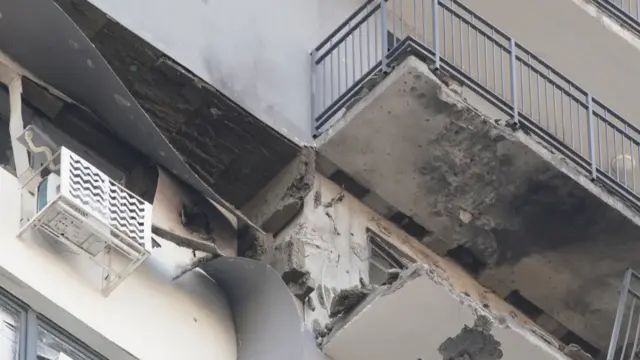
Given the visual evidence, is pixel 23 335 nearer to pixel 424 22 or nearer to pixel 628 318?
pixel 628 318

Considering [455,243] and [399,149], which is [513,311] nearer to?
[455,243]

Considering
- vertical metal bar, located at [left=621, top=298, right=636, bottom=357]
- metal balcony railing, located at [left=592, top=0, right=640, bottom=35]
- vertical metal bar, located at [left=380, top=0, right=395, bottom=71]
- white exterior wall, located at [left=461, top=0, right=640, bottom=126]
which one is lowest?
vertical metal bar, located at [left=621, top=298, right=636, bottom=357]

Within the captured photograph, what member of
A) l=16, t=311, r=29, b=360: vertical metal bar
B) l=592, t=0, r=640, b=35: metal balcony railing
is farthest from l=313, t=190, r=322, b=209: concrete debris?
→ l=592, t=0, r=640, b=35: metal balcony railing

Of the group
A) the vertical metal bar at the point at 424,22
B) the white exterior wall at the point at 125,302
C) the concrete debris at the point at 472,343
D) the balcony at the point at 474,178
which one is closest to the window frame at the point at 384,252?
the balcony at the point at 474,178

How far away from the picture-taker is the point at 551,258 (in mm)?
11992

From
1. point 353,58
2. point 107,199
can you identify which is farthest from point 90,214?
point 353,58

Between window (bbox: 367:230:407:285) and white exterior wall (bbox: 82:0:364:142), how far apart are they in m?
0.86

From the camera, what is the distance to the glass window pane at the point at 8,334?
8680 mm

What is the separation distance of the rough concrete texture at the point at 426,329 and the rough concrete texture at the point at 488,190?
1.31m

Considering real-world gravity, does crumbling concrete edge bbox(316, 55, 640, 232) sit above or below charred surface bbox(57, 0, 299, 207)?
above

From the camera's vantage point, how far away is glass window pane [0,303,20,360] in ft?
28.5

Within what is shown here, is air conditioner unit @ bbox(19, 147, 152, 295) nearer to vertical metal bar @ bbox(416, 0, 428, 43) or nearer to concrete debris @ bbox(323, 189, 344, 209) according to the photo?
concrete debris @ bbox(323, 189, 344, 209)

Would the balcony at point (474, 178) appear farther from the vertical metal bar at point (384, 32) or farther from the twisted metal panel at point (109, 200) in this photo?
the twisted metal panel at point (109, 200)

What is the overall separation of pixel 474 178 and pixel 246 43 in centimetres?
181
